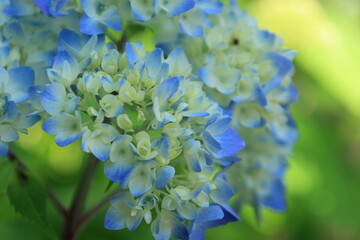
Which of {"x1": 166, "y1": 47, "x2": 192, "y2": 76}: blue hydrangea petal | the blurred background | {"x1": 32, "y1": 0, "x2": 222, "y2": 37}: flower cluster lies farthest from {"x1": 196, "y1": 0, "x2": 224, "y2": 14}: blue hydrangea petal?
the blurred background

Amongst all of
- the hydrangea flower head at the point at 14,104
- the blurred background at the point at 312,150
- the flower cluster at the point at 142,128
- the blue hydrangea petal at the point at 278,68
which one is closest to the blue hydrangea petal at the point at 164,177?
the flower cluster at the point at 142,128

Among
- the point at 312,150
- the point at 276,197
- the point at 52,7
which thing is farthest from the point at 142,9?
the point at 312,150

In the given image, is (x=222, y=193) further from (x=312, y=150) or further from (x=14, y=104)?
(x=312, y=150)

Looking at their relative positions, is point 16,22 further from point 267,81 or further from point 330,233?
point 330,233

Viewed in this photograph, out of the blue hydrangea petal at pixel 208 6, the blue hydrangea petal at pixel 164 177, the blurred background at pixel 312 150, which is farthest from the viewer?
the blurred background at pixel 312 150

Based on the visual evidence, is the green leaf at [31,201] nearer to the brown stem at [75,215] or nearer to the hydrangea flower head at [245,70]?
the brown stem at [75,215]

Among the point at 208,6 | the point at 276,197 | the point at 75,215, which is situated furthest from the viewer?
the point at 276,197
